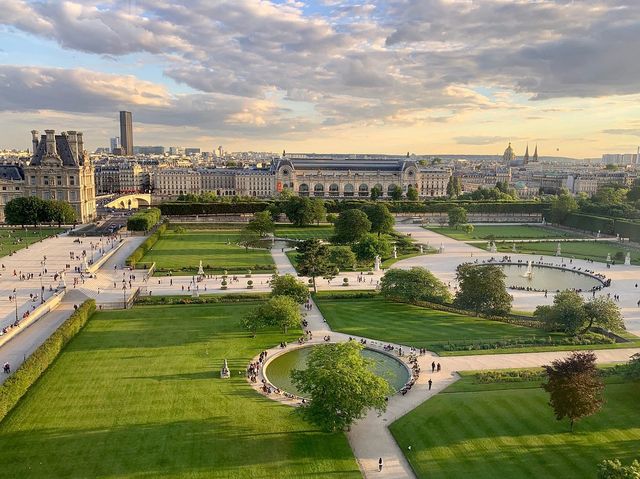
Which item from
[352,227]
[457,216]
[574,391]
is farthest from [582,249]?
[574,391]

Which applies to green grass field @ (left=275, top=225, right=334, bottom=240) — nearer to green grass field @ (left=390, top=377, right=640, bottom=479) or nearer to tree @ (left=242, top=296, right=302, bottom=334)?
tree @ (left=242, top=296, right=302, bottom=334)

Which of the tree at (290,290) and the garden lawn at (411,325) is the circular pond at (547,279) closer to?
the garden lawn at (411,325)

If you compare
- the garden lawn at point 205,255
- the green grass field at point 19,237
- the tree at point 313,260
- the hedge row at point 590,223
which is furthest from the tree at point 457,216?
the green grass field at point 19,237

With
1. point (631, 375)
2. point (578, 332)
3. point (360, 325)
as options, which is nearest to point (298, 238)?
point (360, 325)

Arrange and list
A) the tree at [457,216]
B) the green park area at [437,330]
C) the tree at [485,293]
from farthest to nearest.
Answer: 1. the tree at [457,216]
2. the tree at [485,293]
3. the green park area at [437,330]

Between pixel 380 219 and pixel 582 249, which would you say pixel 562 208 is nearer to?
pixel 582 249

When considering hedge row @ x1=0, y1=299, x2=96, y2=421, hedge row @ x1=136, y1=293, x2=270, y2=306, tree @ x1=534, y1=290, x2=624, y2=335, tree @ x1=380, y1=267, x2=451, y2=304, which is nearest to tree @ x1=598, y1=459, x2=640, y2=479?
tree @ x1=534, y1=290, x2=624, y2=335

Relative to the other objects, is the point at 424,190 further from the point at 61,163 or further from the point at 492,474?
the point at 492,474
